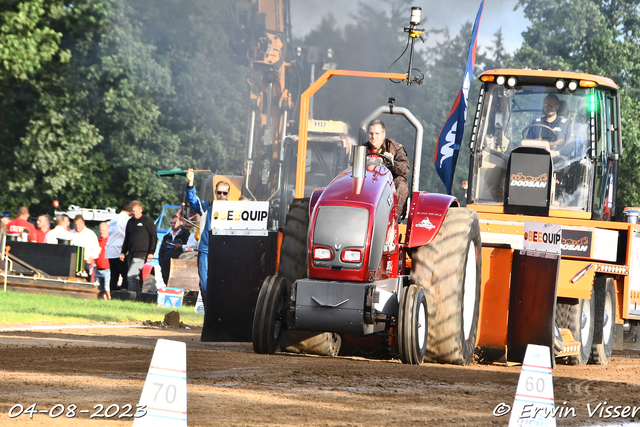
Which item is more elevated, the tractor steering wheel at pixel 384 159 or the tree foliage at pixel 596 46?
the tree foliage at pixel 596 46

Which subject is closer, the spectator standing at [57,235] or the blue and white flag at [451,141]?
the blue and white flag at [451,141]

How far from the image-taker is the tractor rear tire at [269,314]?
24.7 ft

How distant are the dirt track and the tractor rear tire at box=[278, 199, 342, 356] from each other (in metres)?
0.14

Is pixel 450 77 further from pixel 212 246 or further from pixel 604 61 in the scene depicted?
pixel 212 246

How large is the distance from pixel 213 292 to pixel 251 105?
13605 mm

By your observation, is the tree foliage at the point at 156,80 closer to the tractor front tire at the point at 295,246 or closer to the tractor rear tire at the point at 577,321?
the tractor rear tire at the point at 577,321

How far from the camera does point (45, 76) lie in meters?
30.3

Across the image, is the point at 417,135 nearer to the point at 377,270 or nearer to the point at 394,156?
the point at 394,156

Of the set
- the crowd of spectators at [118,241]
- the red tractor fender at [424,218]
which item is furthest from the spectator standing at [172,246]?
the red tractor fender at [424,218]

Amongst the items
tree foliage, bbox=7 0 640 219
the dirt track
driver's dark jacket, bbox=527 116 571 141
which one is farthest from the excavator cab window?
tree foliage, bbox=7 0 640 219

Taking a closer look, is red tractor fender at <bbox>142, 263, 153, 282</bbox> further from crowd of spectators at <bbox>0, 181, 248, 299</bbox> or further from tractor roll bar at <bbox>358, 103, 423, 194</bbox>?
tractor roll bar at <bbox>358, 103, 423, 194</bbox>

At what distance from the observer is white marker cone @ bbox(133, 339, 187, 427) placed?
11.9 ft

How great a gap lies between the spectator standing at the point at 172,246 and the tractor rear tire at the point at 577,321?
10.3 metres

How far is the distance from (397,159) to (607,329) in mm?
4085
